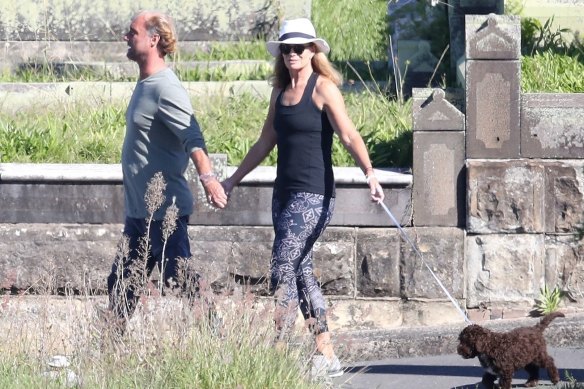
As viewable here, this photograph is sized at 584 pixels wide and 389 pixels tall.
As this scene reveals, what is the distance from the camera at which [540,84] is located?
8.73 metres

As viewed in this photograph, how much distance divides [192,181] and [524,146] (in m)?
2.06

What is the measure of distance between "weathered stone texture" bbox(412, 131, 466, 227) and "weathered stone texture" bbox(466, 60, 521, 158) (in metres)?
0.11

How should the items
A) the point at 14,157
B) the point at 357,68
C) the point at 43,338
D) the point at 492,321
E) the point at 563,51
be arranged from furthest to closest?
the point at 357,68 → the point at 563,51 → the point at 14,157 → the point at 492,321 → the point at 43,338

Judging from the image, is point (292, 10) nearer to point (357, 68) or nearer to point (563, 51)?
point (357, 68)

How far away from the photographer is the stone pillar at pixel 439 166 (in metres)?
7.65

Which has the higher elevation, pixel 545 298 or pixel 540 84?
pixel 540 84

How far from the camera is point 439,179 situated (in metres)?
7.68

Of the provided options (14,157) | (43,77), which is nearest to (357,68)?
(43,77)

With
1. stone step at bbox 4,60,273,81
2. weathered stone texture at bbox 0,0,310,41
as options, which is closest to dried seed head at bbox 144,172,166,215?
stone step at bbox 4,60,273,81

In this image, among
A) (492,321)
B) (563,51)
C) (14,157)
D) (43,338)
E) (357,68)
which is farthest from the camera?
(357,68)

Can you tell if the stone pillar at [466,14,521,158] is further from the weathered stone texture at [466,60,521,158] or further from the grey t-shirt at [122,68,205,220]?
the grey t-shirt at [122,68,205,220]

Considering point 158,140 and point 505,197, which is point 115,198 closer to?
point 158,140

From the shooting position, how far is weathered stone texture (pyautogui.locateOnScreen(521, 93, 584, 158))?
25.1 feet

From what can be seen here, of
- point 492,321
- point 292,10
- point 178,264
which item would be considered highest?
point 292,10
